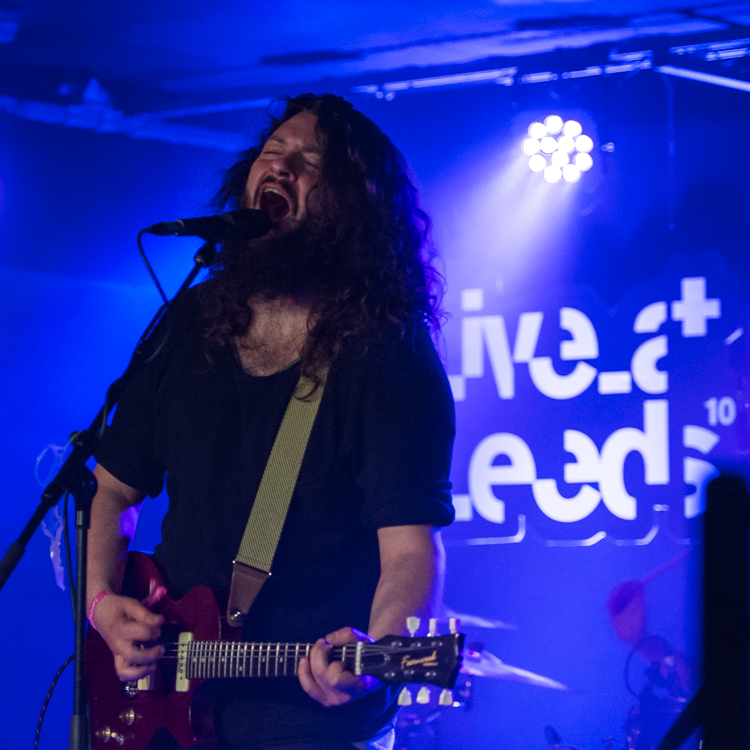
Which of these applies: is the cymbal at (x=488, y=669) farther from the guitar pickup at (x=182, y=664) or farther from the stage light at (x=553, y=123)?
the stage light at (x=553, y=123)

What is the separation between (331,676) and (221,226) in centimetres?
102

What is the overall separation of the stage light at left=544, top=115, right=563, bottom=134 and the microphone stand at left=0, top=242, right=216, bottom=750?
4074 mm

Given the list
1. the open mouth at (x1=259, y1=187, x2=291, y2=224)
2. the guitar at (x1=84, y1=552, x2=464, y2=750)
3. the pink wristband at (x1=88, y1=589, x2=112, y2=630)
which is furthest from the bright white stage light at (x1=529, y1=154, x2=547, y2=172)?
the pink wristband at (x1=88, y1=589, x2=112, y2=630)

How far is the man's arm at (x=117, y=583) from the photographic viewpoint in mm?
2059

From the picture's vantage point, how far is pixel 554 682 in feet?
17.5

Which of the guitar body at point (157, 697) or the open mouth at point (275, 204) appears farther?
the open mouth at point (275, 204)

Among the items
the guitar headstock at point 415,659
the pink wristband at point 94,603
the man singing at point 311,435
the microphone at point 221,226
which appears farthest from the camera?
the pink wristband at point 94,603

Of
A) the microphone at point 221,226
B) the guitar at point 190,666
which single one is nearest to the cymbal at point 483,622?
the guitar at point 190,666

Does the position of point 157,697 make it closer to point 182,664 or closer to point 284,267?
point 182,664

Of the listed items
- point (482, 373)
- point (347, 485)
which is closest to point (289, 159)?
point (347, 485)

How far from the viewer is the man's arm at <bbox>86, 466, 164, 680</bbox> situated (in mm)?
2059

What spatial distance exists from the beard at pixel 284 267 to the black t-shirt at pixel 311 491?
22cm

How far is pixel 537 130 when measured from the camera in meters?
5.59

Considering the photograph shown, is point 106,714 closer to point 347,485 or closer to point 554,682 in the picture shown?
point 347,485
